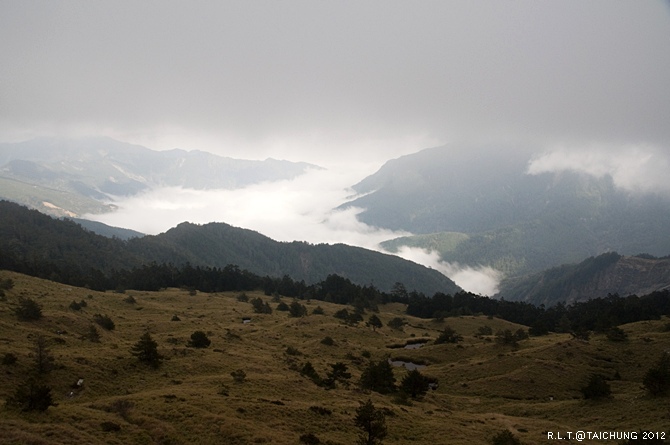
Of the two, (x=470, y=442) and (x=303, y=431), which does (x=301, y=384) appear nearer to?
(x=303, y=431)

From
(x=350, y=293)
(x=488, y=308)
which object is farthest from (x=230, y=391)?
(x=488, y=308)

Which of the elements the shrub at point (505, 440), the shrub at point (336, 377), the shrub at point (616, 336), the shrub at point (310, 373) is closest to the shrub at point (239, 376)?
the shrub at point (310, 373)

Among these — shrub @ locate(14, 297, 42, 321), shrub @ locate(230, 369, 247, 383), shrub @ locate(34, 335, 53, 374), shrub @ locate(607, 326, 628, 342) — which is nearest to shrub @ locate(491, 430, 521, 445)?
shrub @ locate(230, 369, 247, 383)

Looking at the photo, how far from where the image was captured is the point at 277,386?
4900cm

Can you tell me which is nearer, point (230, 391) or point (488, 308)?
point (230, 391)

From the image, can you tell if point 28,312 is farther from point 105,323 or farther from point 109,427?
point 109,427

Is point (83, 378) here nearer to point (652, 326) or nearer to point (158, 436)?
point (158, 436)

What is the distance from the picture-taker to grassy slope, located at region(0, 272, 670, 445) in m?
33.4

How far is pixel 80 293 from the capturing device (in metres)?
110

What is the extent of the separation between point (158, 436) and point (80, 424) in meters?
5.66

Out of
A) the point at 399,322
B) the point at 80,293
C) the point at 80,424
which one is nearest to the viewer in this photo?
the point at 80,424

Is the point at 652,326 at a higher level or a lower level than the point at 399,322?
higher

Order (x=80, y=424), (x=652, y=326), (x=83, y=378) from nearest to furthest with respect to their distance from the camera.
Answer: (x=80, y=424)
(x=83, y=378)
(x=652, y=326)

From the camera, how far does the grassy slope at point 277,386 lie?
110 feet
